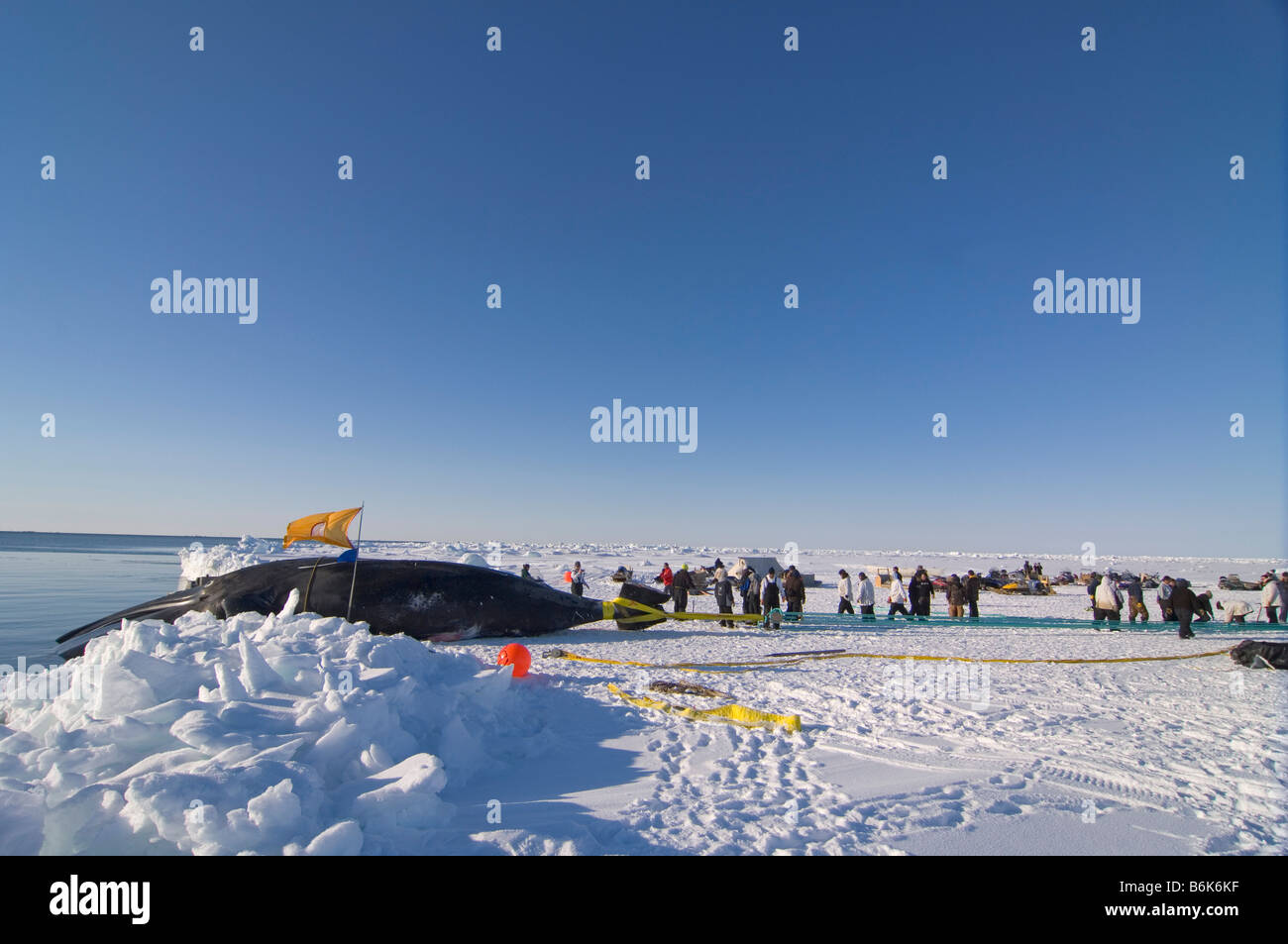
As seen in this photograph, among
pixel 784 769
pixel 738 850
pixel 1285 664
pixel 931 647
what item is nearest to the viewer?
pixel 738 850

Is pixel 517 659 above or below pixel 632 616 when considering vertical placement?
above

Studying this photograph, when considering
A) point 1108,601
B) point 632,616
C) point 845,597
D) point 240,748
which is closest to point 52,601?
point 632,616

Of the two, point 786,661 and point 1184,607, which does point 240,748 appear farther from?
point 1184,607

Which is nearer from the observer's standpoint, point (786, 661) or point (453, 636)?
point (786, 661)

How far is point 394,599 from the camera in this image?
12.3m

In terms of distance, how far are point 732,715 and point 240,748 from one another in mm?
4589

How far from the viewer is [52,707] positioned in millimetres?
4336

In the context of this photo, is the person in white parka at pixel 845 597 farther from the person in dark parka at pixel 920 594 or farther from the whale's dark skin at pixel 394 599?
the whale's dark skin at pixel 394 599

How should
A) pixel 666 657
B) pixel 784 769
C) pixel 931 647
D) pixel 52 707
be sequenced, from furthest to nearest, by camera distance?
pixel 931 647
pixel 666 657
pixel 784 769
pixel 52 707

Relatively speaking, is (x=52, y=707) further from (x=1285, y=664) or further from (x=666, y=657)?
(x=1285, y=664)

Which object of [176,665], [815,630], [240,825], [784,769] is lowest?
[815,630]

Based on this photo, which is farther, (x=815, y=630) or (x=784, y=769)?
(x=815, y=630)
